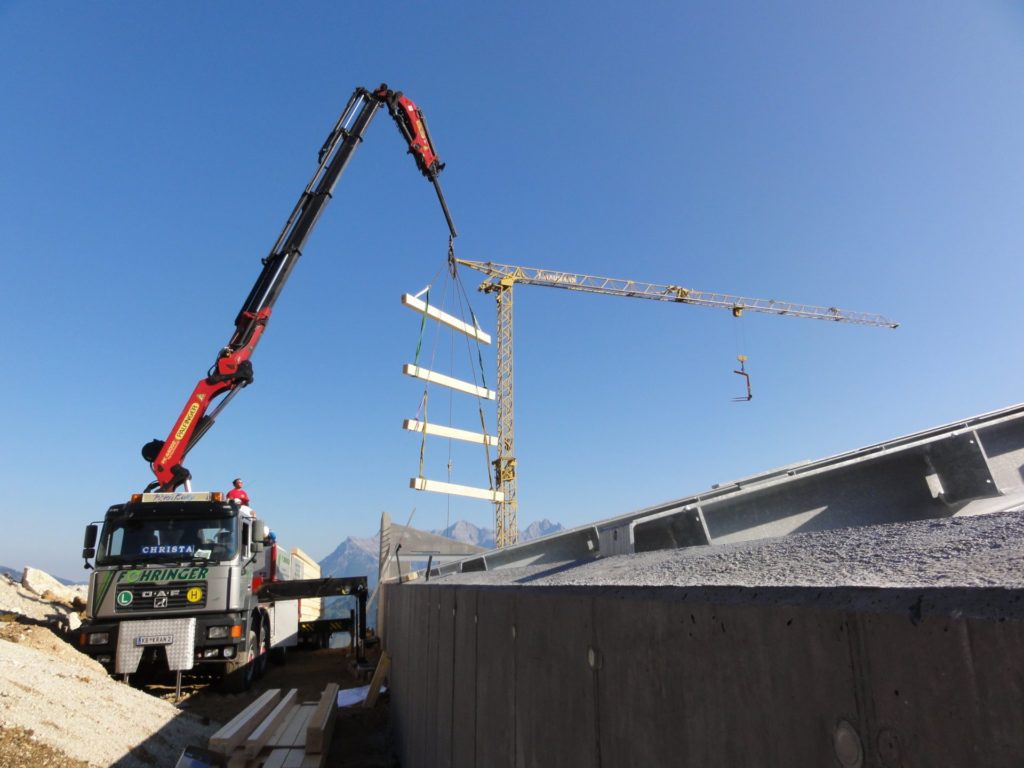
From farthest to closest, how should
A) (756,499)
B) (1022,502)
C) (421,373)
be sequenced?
1. (421,373)
2. (756,499)
3. (1022,502)

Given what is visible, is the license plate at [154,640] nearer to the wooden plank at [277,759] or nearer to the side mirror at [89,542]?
the side mirror at [89,542]

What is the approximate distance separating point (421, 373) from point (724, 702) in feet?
51.8

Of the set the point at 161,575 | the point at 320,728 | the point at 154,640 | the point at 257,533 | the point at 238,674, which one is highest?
the point at 257,533

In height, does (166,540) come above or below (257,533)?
below

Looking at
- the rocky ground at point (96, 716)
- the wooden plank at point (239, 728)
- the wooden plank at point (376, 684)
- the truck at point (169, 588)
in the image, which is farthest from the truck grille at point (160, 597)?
the wooden plank at point (376, 684)

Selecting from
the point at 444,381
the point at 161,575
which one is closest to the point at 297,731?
Result: the point at 161,575

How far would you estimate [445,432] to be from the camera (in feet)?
60.1

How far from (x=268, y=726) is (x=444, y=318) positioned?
488 inches

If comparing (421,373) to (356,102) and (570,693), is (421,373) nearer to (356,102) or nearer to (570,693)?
(356,102)

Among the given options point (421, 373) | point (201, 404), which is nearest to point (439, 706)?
point (201, 404)

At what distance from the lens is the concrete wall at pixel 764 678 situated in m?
0.98

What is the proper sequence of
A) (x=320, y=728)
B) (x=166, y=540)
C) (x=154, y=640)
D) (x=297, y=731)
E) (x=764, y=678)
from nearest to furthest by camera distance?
(x=764, y=678) → (x=320, y=728) → (x=297, y=731) → (x=154, y=640) → (x=166, y=540)

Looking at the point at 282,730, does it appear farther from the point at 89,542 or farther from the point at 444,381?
the point at 444,381

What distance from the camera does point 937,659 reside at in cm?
101
